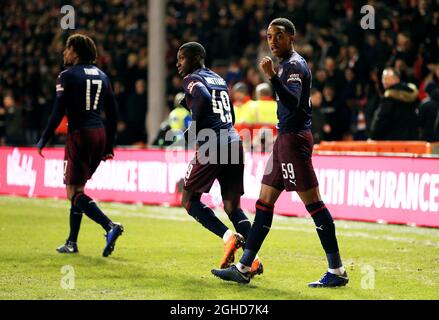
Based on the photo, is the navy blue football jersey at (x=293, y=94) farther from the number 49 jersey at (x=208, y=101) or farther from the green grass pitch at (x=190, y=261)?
the green grass pitch at (x=190, y=261)

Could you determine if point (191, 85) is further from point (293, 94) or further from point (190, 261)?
point (190, 261)

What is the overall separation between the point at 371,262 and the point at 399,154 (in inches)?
159

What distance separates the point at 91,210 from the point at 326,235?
3130 mm

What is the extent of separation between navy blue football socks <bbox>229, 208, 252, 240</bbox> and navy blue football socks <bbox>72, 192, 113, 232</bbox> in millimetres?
1754

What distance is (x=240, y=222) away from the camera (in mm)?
9422

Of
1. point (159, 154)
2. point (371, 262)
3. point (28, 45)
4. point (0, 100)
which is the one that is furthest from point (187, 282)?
point (28, 45)

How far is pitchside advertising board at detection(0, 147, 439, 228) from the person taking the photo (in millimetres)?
13750

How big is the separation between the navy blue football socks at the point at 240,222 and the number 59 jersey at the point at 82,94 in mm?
2205

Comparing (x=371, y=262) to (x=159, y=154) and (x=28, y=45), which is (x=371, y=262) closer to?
(x=159, y=154)

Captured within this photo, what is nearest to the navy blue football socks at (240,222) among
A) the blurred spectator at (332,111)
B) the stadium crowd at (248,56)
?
the stadium crowd at (248,56)

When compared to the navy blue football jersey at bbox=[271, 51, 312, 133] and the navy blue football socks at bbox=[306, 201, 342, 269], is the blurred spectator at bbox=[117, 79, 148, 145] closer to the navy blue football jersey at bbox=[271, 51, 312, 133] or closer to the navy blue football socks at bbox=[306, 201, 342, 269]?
the navy blue football jersey at bbox=[271, 51, 312, 133]

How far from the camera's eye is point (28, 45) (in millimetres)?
30359

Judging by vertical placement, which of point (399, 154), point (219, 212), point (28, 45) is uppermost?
point (28, 45)

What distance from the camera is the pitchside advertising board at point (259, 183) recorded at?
13.8 metres
